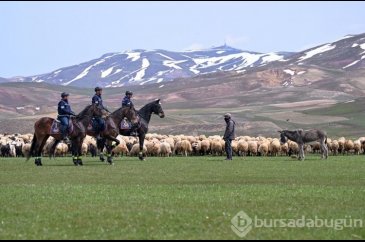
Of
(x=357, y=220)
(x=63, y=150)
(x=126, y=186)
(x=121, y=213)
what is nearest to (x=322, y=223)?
(x=357, y=220)

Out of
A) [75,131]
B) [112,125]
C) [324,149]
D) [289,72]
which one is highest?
[289,72]

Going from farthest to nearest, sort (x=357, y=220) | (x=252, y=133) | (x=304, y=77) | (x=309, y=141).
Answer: (x=304, y=77), (x=252, y=133), (x=309, y=141), (x=357, y=220)

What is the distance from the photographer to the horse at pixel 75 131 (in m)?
26.9

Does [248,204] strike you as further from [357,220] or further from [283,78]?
[283,78]

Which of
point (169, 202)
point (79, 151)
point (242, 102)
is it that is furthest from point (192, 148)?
point (242, 102)

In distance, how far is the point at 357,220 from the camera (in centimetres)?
1220

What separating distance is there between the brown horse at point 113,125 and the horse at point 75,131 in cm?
89

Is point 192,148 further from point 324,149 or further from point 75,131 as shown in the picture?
point 75,131

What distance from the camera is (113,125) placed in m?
28.8

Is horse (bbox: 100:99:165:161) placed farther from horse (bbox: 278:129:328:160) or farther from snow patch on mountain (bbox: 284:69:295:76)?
snow patch on mountain (bbox: 284:69:295:76)

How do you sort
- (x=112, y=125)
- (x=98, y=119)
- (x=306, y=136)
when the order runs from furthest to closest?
(x=306, y=136)
(x=112, y=125)
(x=98, y=119)

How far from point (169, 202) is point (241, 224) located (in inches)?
119

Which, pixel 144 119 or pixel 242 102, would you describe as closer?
pixel 144 119

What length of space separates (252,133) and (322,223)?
2142 inches
